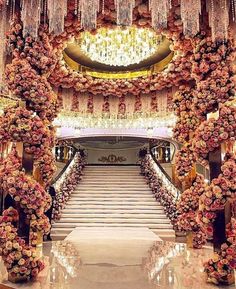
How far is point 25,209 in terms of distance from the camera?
12.1 feet

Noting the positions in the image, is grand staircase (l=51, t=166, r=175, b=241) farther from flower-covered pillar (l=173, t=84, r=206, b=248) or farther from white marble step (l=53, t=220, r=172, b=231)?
flower-covered pillar (l=173, t=84, r=206, b=248)

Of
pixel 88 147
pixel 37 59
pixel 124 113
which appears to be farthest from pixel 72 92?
pixel 88 147

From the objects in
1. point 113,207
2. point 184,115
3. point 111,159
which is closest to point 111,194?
point 113,207

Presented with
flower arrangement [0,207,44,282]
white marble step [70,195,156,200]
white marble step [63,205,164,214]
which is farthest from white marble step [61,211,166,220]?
flower arrangement [0,207,44,282]

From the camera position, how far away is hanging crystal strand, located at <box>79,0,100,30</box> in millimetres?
3754

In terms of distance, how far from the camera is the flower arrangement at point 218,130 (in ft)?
11.8

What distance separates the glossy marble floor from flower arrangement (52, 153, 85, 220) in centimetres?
268

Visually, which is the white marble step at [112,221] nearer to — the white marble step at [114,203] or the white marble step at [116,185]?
the white marble step at [114,203]

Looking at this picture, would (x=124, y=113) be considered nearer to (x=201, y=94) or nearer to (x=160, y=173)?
(x=201, y=94)

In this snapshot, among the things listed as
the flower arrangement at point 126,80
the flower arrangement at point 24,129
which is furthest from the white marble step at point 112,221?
the flower arrangement at point 24,129

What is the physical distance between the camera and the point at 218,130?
11.8 ft

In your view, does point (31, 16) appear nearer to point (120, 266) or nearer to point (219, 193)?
point (219, 193)

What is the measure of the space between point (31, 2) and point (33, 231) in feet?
9.68

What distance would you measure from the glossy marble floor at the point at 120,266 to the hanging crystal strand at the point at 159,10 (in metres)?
3.18
